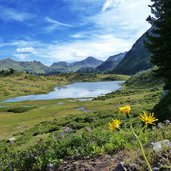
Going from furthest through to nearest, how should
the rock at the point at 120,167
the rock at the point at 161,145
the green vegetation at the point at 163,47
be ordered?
the green vegetation at the point at 163,47 < the rock at the point at 120,167 < the rock at the point at 161,145

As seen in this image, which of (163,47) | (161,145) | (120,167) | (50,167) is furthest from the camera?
(163,47)

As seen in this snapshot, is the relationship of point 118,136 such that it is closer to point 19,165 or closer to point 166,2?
point 19,165

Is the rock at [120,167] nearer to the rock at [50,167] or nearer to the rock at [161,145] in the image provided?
the rock at [161,145]

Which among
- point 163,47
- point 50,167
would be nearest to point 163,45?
point 163,47

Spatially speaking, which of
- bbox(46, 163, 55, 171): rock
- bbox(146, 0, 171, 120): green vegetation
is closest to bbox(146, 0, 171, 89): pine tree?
bbox(146, 0, 171, 120): green vegetation

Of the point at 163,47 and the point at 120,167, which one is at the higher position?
the point at 163,47

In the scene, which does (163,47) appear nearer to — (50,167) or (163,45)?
(163,45)

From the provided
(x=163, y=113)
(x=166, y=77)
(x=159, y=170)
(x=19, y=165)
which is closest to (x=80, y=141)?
(x=19, y=165)

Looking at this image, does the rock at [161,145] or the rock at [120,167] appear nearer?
the rock at [161,145]

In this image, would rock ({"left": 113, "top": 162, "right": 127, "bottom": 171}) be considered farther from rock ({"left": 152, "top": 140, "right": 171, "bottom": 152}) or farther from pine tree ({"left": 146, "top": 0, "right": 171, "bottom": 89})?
pine tree ({"left": 146, "top": 0, "right": 171, "bottom": 89})

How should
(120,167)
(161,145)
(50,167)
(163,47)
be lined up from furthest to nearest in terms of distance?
(163,47) → (50,167) → (120,167) → (161,145)

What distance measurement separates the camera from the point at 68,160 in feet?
34.5

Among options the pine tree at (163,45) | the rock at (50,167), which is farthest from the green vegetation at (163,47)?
the rock at (50,167)

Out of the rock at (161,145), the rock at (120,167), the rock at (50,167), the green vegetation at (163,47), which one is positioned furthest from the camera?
the green vegetation at (163,47)
